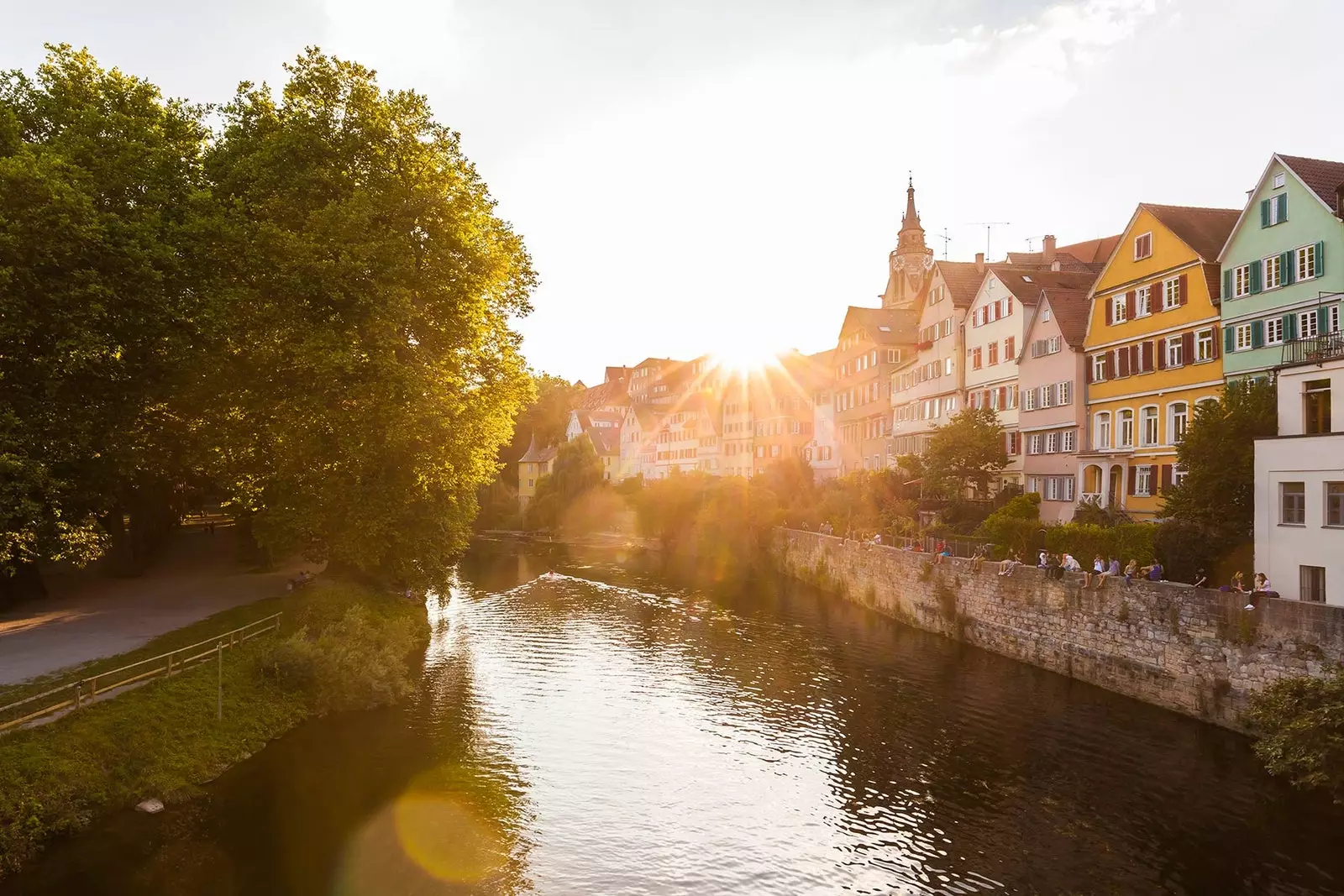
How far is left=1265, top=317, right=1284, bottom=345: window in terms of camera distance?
108ft

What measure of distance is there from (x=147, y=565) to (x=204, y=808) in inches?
993

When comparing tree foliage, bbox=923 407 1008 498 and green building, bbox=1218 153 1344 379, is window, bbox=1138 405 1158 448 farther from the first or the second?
tree foliage, bbox=923 407 1008 498

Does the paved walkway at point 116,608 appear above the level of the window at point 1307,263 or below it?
below

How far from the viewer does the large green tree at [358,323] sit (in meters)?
28.1

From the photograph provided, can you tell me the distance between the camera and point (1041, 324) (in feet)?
159

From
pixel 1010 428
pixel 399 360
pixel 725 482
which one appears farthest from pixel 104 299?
pixel 725 482

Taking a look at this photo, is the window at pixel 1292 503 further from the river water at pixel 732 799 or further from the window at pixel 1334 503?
the river water at pixel 732 799

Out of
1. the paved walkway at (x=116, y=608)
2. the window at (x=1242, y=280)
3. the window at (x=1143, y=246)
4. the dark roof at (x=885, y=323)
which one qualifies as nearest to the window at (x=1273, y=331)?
the window at (x=1242, y=280)

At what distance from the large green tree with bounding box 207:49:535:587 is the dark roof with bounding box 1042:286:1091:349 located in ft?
96.0

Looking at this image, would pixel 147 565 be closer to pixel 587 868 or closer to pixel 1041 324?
pixel 587 868

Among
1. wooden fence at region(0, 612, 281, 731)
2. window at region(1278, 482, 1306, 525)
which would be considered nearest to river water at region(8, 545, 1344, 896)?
wooden fence at region(0, 612, 281, 731)

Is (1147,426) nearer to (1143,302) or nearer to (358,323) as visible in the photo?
(1143,302)

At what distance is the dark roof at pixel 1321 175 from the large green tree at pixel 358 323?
2942cm

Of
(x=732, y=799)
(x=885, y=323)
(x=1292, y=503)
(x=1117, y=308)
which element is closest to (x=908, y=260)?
(x=885, y=323)
